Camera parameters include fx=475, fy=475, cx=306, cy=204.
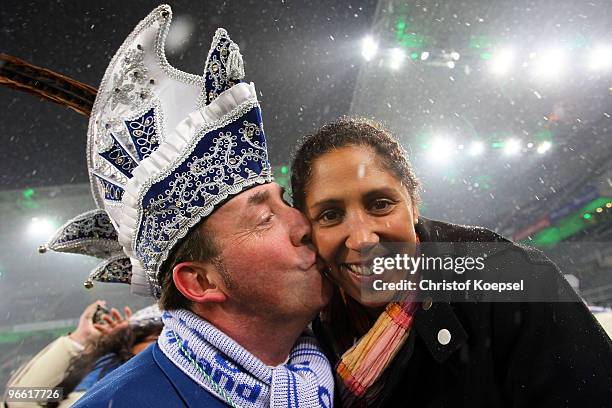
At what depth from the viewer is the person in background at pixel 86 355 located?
2521 millimetres

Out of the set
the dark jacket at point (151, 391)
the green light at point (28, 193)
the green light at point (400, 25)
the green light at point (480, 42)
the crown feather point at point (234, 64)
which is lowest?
the dark jacket at point (151, 391)

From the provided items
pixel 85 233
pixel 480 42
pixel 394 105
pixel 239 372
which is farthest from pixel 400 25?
pixel 239 372

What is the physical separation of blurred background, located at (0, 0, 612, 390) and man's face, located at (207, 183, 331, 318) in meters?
0.28

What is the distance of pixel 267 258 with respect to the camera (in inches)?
51.1

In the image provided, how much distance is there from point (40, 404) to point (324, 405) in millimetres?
1980

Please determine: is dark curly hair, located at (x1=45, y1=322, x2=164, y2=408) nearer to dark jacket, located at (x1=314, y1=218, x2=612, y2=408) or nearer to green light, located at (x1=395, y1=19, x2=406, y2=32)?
dark jacket, located at (x1=314, y1=218, x2=612, y2=408)

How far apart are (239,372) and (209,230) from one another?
0.41 m

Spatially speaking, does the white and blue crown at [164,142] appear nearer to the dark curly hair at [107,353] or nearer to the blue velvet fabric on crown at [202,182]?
the blue velvet fabric on crown at [202,182]

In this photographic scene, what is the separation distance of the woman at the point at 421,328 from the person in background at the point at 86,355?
5.80 feet

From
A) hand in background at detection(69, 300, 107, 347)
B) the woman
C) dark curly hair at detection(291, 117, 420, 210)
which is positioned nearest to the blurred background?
dark curly hair at detection(291, 117, 420, 210)

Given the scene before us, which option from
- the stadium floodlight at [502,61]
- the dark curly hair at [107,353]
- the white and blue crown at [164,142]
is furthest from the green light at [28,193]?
the stadium floodlight at [502,61]

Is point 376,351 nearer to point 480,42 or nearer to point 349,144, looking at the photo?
point 349,144

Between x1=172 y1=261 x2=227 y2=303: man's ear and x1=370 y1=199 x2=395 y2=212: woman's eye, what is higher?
x1=370 y1=199 x2=395 y2=212: woman's eye

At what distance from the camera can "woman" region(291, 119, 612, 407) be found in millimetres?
1084
